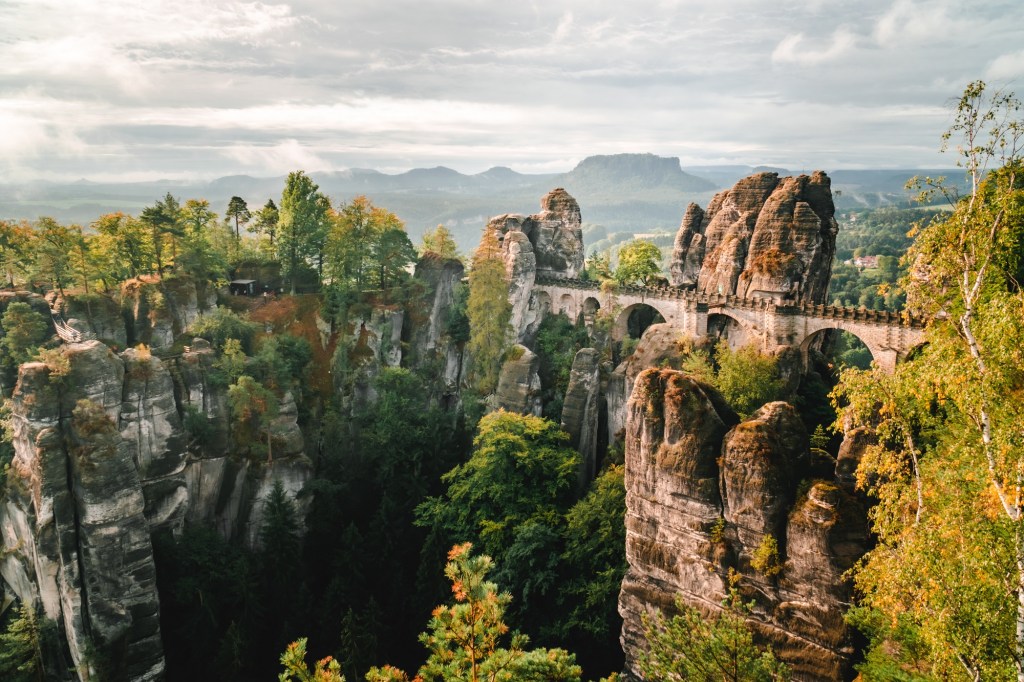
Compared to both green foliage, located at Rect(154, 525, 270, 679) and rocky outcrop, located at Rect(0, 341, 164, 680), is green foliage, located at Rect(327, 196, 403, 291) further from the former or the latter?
green foliage, located at Rect(154, 525, 270, 679)

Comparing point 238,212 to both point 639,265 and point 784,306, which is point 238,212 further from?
point 784,306

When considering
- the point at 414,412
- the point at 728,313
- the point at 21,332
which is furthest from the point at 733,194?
the point at 21,332

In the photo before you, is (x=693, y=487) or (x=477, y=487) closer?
(x=693, y=487)

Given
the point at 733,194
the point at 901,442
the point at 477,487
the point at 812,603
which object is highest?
the point at 733,194

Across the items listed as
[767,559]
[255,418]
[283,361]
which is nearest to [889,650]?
[767,559]

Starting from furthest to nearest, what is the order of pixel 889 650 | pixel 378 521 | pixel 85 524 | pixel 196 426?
pixel 196 426 < pixel 378 521 < pixel 85 524 < pixel 889 650

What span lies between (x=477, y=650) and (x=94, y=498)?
75.3ft

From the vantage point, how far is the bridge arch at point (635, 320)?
4581 cm

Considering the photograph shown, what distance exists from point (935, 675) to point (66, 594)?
3304 cm

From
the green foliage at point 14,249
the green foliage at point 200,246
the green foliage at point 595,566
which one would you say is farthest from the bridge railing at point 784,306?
the green foliage at point 14,249

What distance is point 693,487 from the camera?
1903 cm

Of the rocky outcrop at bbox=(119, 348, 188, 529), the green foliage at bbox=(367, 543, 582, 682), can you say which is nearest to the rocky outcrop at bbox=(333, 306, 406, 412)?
the rocky outcrop at bbox=(119, 348, 188, 529)

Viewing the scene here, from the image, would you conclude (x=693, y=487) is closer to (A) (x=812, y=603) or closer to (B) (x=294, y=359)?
(A) (x=812, y=603)

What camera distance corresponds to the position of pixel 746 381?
29750 mm
